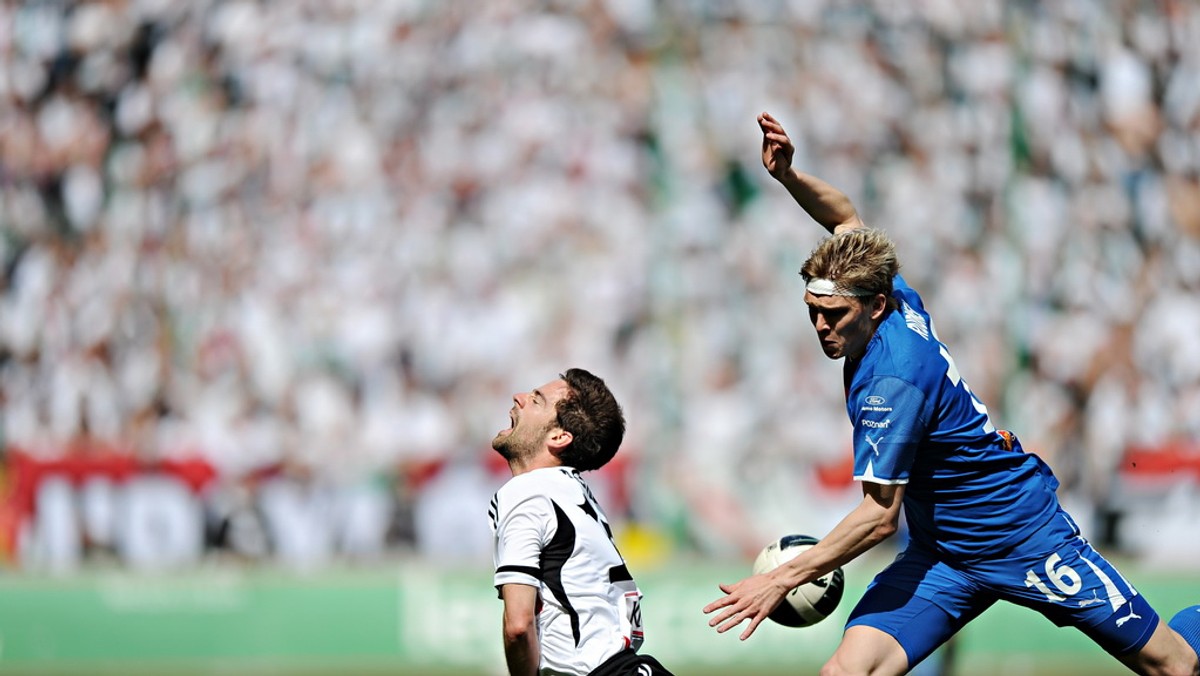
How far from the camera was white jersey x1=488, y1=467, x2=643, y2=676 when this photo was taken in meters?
5.29

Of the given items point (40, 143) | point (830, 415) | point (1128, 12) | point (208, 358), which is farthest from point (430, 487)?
point (1128, 12)

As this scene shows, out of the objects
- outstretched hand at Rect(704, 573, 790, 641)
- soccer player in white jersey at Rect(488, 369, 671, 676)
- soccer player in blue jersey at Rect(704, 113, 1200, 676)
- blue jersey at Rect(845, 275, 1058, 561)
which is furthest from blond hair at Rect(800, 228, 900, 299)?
outstretched hand at Rect(704, 573, 790, 641)

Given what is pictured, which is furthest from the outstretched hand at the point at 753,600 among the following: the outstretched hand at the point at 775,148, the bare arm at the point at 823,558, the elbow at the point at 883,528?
the outstretched hand at the point at 775,148

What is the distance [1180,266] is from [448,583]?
24.8ft

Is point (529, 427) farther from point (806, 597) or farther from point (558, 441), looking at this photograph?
point (806, 597)

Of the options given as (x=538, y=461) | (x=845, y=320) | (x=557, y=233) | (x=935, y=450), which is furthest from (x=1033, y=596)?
(x=557, y=233)

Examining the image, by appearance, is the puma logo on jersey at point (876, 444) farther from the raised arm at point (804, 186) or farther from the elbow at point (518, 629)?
the elbow at point (518, 629)

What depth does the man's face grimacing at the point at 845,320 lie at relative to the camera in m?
5.60

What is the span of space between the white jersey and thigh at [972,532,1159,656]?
1545 mm

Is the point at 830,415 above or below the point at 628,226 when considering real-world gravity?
below

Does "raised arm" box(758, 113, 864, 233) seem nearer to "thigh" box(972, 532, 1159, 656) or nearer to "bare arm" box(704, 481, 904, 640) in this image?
"bare arm" box(704, 481, 904, 640)

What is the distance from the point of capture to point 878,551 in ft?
41.6

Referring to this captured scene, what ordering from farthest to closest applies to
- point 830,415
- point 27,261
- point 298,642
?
1. point 27,261
2. point 830,415
3. point 298,642

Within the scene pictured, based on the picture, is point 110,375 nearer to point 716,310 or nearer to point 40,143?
point 40,143
